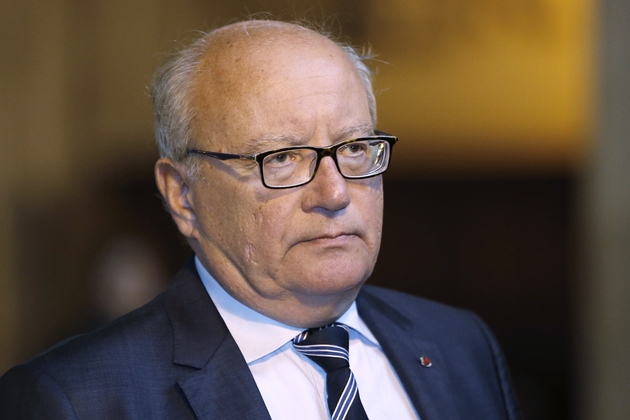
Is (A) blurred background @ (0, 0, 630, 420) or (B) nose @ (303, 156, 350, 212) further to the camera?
(A) blurred background @ (0, 0, 630, 420)

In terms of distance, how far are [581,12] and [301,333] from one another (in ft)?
11.6

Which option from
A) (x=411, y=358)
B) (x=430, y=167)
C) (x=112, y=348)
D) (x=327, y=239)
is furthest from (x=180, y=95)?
(x=430, y=167)

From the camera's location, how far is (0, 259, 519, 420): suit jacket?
1.74m

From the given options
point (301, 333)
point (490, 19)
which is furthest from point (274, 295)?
point (490, 19)

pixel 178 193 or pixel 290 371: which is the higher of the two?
pixel 178 193

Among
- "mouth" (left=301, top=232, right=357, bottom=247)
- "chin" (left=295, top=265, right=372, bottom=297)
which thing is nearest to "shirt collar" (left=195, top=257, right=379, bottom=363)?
"chin" (left=295, top=265, right=372, bottom=297)

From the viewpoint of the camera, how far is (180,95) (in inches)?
80.3

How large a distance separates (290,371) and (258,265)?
0.98 feet

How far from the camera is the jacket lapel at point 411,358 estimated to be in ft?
6.75

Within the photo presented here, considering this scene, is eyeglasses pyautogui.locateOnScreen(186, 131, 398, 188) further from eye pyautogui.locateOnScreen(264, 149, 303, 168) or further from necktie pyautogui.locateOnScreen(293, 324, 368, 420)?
necktie pyautogui.locateOnScreen(293, 324, 368, 420)

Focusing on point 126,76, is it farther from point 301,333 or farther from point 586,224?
point 301,333

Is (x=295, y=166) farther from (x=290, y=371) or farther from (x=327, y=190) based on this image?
(x=290, y=371)

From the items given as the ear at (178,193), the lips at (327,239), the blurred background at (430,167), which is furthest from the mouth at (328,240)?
the blurred background at (430,167)

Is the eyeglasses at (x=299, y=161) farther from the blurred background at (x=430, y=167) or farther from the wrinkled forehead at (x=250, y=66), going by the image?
the blurred background at (x=430, y=167)
